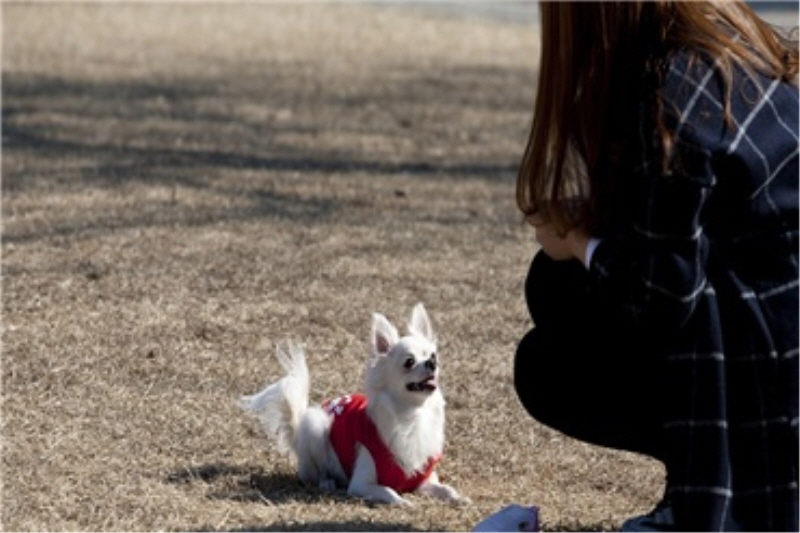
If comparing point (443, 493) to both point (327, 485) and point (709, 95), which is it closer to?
point (327, 485)

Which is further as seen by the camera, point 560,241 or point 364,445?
point 364,445

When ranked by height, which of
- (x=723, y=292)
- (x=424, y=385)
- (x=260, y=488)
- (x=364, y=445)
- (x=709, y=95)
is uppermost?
(x=709, y=95)

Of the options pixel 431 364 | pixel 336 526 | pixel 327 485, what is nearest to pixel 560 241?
pixel 431 364

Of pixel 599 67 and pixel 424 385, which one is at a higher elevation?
pixel 599 67

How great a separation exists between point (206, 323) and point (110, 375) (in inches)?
21.0

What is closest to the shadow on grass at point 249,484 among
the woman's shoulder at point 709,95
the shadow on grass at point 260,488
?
the shadow on grass at point 260,488

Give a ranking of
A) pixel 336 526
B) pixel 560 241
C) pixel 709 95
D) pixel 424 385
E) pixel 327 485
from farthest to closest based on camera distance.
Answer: pixel 327 485, pixel 424 385, pixel 336 526, pixel 560 241, pixel 709 95

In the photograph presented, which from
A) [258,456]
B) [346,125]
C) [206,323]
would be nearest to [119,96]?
[346,125]

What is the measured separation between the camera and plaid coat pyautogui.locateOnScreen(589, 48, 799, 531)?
9.85 feet

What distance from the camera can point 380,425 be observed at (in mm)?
3875

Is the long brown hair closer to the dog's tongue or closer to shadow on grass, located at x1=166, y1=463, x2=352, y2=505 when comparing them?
the dog's tongue

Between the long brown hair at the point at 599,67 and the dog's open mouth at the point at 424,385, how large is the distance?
78 centimetres

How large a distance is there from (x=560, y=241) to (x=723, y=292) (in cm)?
31

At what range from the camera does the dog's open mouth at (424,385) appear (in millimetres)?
3818
